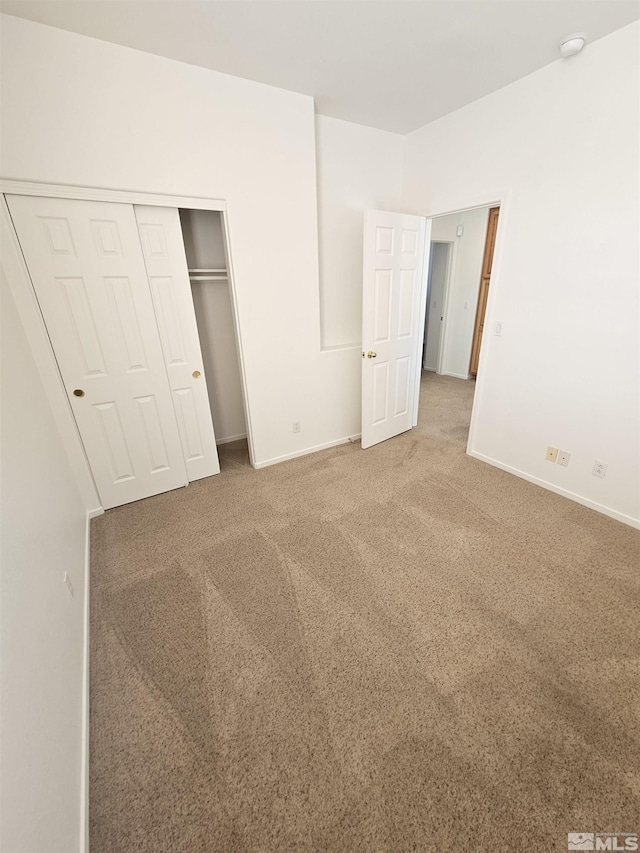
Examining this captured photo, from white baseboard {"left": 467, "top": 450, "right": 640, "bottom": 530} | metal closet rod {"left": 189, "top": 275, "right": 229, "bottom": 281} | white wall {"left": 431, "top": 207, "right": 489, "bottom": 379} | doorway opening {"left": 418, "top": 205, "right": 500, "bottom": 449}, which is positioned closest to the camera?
white baseboard {"left": 467, "top": 450, "right": 640, "bottom": 530}

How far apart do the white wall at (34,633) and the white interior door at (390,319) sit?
239cm

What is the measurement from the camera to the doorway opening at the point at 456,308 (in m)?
4.88

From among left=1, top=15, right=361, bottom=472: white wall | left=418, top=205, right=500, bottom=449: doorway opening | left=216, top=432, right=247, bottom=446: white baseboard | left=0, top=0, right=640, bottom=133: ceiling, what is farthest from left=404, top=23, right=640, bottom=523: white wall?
left=216, top=432, right=247, bottom=446: white baseboard

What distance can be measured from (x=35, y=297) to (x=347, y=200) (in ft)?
8.18

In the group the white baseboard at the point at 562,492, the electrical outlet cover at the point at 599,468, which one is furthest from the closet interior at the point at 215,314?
the electrical outlet cover at the point at 599,468

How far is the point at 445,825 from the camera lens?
106 centimetres

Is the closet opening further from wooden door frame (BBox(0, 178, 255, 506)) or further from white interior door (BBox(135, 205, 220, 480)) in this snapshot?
wooden door frame (BBox(0, 178, 255, 506))

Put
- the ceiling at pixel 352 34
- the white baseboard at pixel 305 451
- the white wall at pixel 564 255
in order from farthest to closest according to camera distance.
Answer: the white baseboard at pixel 305 451
the white wall at pixel 564 255
the ceiling at pixel 352 34

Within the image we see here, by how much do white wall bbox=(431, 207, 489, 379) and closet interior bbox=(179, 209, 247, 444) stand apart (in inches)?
135

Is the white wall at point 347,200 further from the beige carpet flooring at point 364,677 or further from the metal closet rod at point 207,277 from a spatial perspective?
the beige carpet flooring at point 364,677

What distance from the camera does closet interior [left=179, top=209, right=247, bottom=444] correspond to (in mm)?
2908

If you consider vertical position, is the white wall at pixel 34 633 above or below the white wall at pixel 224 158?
below

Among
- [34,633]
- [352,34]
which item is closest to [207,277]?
[352,34]

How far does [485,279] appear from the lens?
16.8 feet
